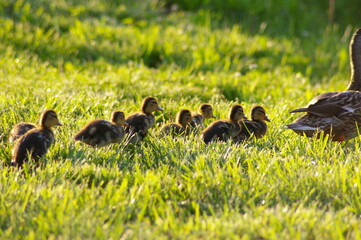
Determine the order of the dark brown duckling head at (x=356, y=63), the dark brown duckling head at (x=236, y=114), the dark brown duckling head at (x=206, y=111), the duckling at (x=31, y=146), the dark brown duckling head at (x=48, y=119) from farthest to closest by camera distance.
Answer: the dark brown duckling head at (x=356, y=63), the dark brown duckling head at (x=206, y=111), the dark brown duckling head at (x=236, y=114), the dark brown duckling head at (x=48, y=119), the duckling at (x=31, y=146)

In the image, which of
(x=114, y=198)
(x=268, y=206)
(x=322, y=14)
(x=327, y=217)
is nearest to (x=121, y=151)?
(x=114, y=198)

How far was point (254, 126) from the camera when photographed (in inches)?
217

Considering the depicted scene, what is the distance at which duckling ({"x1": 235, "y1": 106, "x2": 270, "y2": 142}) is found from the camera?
5496 mm

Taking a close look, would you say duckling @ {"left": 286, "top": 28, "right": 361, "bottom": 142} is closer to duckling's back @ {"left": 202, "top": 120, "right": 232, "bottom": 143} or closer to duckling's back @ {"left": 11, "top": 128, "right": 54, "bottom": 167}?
duckling's back @ {"left": 202, "top": 120, "right": 232, "bottom": 143}

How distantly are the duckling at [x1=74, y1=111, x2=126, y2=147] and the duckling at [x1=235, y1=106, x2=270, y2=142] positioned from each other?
121cm

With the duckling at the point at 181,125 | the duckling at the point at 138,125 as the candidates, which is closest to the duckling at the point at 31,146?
the duckling at the point at 138,125

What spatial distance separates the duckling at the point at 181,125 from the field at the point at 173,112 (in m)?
0.18

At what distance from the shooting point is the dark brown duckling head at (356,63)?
6.30 metres

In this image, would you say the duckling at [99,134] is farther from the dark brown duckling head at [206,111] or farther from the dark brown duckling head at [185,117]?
the dark brown duckling head at [206,111]

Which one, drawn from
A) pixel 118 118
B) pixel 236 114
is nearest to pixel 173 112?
pixel 236 114

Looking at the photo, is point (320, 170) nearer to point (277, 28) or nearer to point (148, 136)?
point (148, 136)

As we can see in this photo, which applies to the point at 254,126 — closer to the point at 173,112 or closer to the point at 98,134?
the point at 173,112

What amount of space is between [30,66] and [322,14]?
8006 millimetres

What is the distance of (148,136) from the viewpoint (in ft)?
17.8
